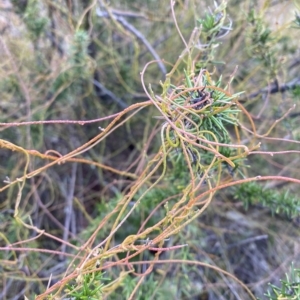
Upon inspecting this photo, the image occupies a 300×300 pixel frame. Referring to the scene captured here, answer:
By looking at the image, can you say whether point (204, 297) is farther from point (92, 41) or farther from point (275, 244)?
point (92, 41)

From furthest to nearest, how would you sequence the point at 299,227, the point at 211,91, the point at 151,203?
1. the point at 299,227
2. the point at 151,203
3. the point at 211,91

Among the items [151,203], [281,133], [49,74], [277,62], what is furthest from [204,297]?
[49,74]

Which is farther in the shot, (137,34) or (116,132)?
(116,132)

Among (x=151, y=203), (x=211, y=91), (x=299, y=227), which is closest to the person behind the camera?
(x=211, y=91)

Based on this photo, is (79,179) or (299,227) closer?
(299,227)

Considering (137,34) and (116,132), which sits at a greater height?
(137,34)

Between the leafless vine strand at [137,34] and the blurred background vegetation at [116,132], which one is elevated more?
the leafless vine strand at [137,34]

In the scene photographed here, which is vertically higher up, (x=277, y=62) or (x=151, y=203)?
(x=277, y=62)

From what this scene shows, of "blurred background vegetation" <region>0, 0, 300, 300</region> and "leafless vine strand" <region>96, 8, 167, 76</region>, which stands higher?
"leafless vine strand" <region>96, 8, 167, 76</region>
